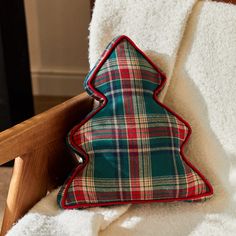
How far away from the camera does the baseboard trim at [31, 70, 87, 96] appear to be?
69.5 inches

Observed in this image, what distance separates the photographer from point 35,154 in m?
0.81

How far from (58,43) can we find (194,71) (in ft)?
3.08

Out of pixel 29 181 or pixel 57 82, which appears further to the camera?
pixel 57 82

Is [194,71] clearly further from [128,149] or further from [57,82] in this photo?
[57,82]

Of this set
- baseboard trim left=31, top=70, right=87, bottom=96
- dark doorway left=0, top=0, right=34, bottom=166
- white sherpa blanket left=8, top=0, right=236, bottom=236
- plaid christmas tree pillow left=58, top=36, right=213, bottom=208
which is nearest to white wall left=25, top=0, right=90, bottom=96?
baseboard trim left=31, top=70, right=87, bottom=96

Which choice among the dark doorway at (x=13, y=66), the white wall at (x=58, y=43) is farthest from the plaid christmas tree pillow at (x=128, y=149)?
the white wall at (x=58, y=43)

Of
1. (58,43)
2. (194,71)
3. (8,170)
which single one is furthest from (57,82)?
(194,71)

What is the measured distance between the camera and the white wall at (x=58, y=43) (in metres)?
1.65

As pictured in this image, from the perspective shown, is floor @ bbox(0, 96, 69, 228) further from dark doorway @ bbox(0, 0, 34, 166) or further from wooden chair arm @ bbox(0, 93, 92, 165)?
wooden chair arm @ bbox(0, 93, 92, 165)

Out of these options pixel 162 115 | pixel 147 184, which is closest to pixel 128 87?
pixel 162 115

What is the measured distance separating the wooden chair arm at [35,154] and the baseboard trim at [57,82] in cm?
86

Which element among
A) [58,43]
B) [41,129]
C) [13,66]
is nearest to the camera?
[41,129]

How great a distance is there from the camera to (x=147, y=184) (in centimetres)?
82

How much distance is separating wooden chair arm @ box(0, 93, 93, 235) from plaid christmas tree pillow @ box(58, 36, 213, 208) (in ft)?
0.15
